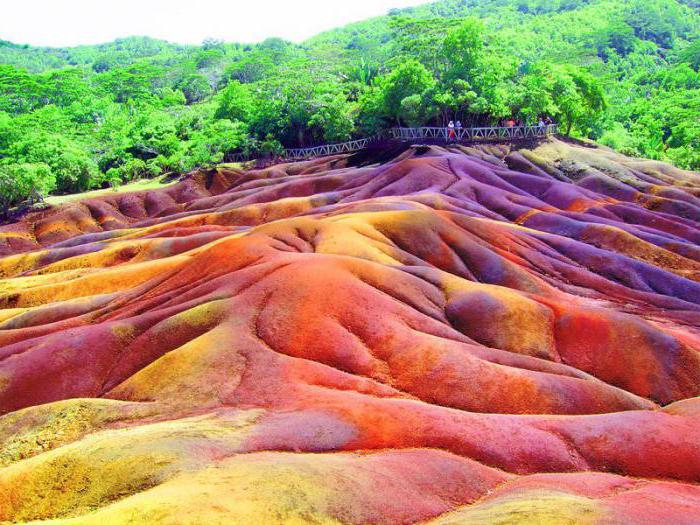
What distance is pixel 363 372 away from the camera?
2767cm

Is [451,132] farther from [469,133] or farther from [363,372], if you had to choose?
[363,372]

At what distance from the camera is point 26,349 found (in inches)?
1286

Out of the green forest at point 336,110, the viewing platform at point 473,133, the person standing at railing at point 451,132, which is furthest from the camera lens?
the viewing platform at point 473,133

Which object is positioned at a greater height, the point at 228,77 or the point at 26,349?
the point at 228,77

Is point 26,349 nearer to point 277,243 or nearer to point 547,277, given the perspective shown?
point 277,243

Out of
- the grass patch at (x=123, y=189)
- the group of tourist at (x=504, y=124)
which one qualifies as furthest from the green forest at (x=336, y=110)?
the grass patch at (x=123, y=189)

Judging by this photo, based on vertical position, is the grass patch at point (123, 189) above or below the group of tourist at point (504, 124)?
below

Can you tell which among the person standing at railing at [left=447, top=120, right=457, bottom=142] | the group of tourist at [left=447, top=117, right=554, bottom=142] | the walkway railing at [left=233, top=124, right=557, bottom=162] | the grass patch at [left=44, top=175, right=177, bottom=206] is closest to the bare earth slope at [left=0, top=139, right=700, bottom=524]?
the person standing at railing at [left=447, top=120, right=457, bottom=142]

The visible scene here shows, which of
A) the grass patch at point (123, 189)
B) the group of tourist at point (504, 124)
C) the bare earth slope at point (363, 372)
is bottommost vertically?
the grass patch at point (123, 189)

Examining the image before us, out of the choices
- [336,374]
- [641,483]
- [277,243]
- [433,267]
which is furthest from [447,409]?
[277,243]

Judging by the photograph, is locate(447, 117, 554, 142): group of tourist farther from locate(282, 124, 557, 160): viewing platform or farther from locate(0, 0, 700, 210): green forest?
locate(0, 0, 700, 210): green forest

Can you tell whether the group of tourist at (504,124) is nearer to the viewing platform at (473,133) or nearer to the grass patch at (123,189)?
the viewing platform at (473,133)

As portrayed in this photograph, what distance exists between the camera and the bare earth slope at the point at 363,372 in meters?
16.9

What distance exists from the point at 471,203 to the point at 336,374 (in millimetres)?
37340
